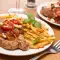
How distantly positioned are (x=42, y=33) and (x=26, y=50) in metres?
0.19

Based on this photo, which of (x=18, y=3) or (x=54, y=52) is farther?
(x=18, y=3)

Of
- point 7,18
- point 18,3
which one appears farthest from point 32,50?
point 18,3

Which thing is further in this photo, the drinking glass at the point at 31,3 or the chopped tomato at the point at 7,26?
the drinking glass at the point at 31,3

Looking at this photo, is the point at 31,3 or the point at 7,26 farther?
the point at 31,3

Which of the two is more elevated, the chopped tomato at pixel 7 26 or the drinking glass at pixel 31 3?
the drinking glass at pixel 31 3

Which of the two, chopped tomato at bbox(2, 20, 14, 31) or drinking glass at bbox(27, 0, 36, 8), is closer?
chopped tomato at bbox(2, 20, 14, 31)

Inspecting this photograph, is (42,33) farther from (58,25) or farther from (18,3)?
(18,3)

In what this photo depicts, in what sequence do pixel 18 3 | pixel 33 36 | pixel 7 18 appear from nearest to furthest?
pixel 33 36
pixel 7 18
pixel 18 3

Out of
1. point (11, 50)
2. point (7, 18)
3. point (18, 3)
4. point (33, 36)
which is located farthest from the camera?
point (18, 3)

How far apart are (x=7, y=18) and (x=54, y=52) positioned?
39 centimetres

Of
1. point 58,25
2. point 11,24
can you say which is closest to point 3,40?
point 11,24

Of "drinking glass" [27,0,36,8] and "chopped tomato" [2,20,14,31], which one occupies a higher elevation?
"drinking glass" [27,0,36,8]

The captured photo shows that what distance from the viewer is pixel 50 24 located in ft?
4.31

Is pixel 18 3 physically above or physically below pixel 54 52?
above
